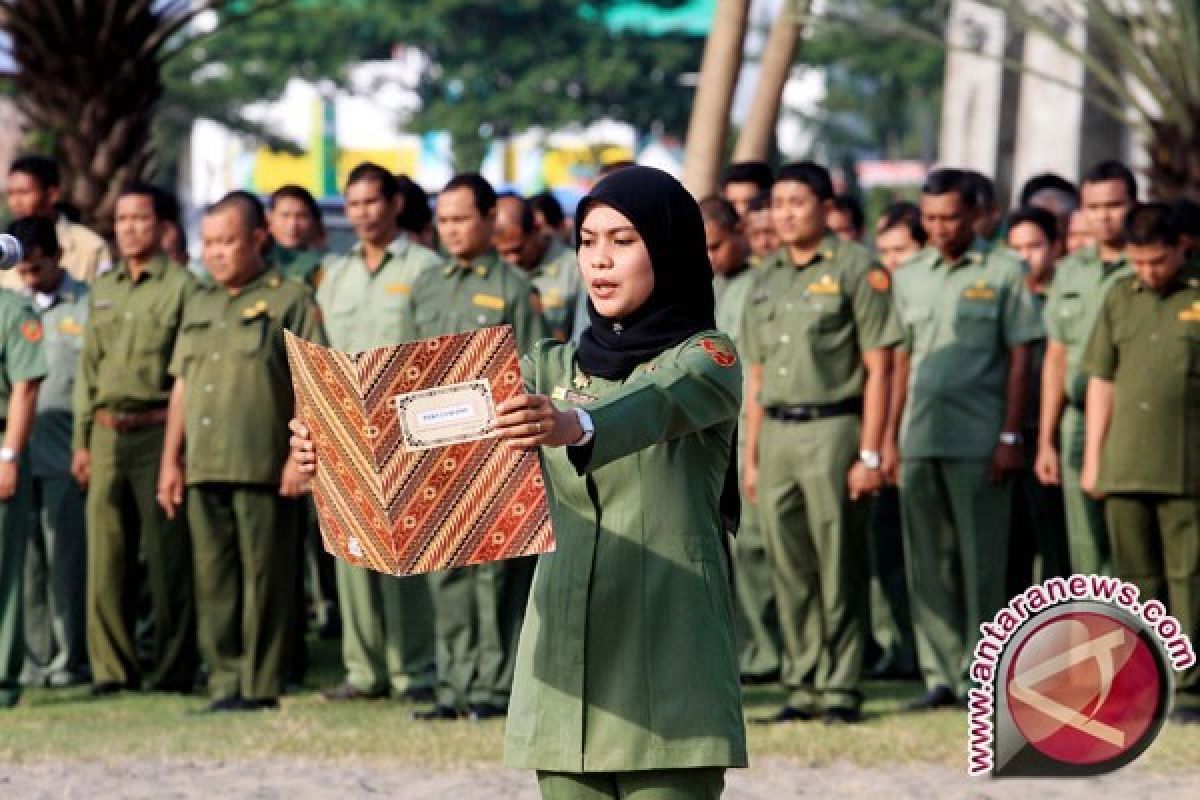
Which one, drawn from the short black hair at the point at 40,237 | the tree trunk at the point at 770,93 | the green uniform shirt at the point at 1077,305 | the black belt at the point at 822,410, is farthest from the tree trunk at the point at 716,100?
the black belt at the point at 822,410

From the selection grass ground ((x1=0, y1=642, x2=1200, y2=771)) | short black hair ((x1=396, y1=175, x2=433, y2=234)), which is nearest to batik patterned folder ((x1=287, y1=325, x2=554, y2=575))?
grass ground ((x1=0, y1=642, x2=1200, y2=771))

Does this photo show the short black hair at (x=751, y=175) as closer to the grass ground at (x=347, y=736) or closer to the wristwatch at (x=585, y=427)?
the grass ground at (x=347, y=736)

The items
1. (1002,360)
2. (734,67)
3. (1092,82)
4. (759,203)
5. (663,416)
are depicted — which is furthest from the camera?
(1092,82)

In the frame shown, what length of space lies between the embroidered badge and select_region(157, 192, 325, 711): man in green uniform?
18.9 ft

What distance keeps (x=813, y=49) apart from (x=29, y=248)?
47.4 metres

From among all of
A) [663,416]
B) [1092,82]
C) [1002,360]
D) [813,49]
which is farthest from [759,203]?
[813,49]

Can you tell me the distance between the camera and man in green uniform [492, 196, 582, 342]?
503 inches

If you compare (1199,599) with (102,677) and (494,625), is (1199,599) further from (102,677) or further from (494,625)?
(102,677)

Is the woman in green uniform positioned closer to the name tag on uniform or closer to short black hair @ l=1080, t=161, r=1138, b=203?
the name tag on uniform

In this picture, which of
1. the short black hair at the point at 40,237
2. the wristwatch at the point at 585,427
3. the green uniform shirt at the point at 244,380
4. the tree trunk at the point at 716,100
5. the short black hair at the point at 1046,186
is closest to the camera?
the wristwatch at the point at 585,427

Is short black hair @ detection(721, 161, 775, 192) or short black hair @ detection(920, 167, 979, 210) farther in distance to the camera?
short black hair @ detection(721, 161, 775, 192)

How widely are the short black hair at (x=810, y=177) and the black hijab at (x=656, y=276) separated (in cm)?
519

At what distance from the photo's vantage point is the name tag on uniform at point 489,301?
36.7 ft

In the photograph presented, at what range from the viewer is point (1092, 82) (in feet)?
121
